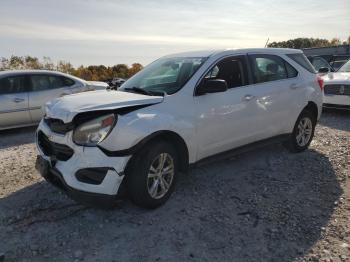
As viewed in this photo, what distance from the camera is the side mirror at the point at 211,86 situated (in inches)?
176

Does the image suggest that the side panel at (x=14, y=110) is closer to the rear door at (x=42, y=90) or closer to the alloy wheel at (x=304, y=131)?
the rear door at (x=42, y=90)

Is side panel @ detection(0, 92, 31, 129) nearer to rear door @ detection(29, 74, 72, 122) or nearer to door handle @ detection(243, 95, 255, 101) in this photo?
rear door @ detection(29, 74, 72, 122)

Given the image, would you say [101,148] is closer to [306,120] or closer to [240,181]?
[240,181]

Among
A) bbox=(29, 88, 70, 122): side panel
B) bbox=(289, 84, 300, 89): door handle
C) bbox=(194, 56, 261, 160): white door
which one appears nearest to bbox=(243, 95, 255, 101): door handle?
bbox=(194, 56, 261, 160): white door

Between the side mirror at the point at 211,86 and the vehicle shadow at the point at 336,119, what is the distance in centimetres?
486

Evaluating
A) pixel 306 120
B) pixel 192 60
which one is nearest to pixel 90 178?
pixel 192 60

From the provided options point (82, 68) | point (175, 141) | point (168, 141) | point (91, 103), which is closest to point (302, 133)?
point (175, 141)

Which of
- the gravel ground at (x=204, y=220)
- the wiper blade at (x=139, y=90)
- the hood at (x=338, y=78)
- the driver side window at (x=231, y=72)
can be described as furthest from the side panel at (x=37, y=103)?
the hood at (x=338, y=78)

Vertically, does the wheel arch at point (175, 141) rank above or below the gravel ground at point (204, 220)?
above

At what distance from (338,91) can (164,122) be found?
7280 mm

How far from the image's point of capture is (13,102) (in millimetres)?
8172

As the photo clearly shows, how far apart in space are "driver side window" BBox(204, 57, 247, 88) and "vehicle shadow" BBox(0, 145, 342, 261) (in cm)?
131

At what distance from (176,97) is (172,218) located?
136 centimetres

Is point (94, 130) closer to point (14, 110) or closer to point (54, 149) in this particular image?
point (54, 149)
